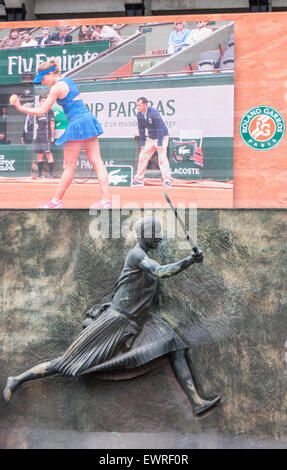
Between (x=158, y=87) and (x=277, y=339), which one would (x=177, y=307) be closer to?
(x=277, y=339)

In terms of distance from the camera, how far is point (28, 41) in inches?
529

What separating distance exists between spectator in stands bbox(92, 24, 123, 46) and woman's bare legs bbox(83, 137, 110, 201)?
1.79m

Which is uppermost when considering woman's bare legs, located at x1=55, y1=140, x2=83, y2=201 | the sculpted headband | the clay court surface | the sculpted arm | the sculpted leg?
the sculpted headband

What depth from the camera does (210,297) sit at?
928cm

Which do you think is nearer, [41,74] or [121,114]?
[121,114]

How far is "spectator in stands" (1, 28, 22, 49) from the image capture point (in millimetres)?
13461

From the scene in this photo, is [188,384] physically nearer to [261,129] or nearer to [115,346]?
[115,346]

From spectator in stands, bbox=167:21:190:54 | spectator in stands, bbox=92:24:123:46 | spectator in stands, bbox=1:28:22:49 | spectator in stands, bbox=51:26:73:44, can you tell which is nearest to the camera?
spectator in stands, bbox=167:21:190:54

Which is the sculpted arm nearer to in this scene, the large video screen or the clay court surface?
Answer: the clay court surface

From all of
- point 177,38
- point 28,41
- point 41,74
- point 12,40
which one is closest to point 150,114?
point 177,38

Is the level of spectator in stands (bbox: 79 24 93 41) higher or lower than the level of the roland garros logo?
higher

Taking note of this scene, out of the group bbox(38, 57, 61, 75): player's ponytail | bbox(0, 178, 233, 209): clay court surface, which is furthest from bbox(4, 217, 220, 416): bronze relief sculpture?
bbox(38, 57, 61, 75): player's ponytail

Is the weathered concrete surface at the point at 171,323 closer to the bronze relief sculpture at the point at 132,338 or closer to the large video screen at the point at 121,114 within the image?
the bronze relief sculpture at the point at 132,338

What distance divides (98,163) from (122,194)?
667mm
